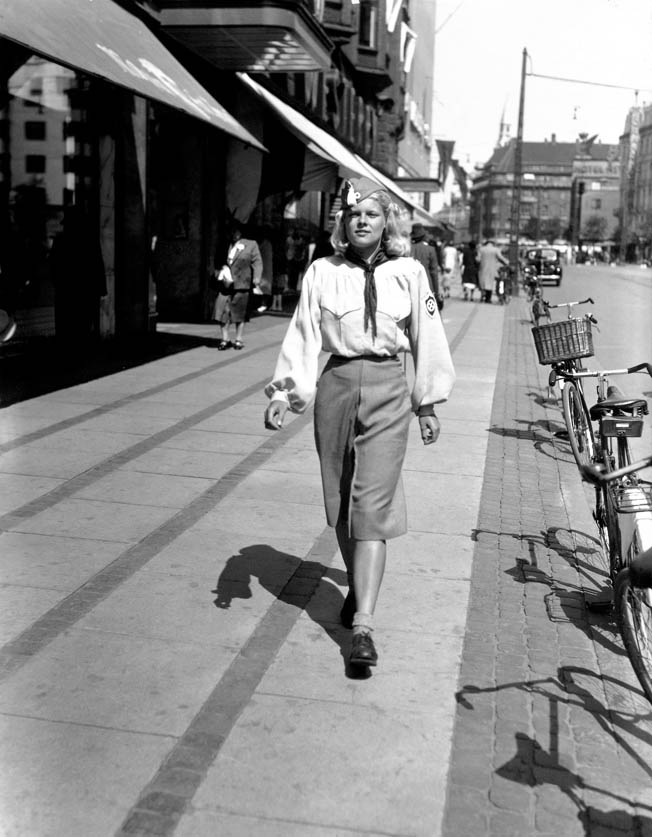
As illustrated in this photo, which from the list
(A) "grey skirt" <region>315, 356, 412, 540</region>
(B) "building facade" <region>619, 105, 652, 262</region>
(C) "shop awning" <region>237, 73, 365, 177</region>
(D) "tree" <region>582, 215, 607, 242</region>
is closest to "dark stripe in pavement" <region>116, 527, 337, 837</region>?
(A) "grey skirt" <region>315, 356, 412, 540</region>

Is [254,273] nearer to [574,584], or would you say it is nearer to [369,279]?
[574,584]

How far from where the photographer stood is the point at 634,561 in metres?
3.11

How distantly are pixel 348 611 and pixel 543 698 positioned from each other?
3.11 feet

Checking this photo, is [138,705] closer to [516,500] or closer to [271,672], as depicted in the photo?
[271,672]

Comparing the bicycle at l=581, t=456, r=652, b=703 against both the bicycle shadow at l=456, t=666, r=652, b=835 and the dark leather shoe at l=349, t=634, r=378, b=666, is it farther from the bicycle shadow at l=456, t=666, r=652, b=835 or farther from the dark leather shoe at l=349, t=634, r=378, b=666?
the dark leather shoe at l=349, t=634, r=378, b=666

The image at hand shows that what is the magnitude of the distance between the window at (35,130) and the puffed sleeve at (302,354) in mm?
9624

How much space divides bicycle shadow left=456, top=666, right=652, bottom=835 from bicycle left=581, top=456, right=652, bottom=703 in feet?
0.63

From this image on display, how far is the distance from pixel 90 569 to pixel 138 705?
1.53 metres

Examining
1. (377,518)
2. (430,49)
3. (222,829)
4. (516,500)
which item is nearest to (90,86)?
(516,500)

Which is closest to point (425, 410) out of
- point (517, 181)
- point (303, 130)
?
point (303, 130)

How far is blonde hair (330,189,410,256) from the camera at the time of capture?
4.09 metres

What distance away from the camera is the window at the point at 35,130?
41.9ft

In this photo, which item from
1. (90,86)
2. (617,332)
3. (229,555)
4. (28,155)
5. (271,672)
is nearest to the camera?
(271,672)

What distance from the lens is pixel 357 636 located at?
3.95 metres
